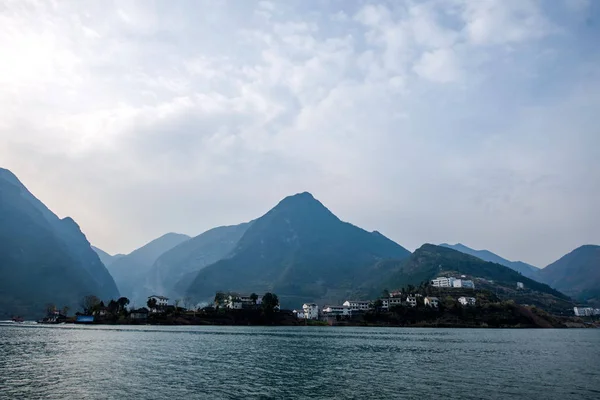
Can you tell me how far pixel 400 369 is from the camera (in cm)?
6475

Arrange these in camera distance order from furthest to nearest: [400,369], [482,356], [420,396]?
[482,356] → [400,369] → [420,396]

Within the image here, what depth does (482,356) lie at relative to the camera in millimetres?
83938

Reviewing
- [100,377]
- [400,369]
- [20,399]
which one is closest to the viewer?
[20,399]

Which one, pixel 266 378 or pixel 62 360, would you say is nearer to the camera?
pixel 266 378

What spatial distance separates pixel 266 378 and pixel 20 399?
28125 mm

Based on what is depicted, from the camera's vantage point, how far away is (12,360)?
6681cm

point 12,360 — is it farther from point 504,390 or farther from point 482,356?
point 482,356

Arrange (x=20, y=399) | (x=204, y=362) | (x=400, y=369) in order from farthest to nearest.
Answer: (x=204, y=362), (x=400, y=369), (x=20, y=399)

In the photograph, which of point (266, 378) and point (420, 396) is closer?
point (420, 396)

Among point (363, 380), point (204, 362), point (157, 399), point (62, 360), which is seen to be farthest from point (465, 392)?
point (62, 360)

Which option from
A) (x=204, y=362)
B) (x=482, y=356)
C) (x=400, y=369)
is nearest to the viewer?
(x=400, y=369)

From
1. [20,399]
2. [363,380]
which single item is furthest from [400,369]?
[20,399]

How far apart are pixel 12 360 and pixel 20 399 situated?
1342 inches

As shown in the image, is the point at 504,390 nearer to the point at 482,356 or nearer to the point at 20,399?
the point at 482,356
